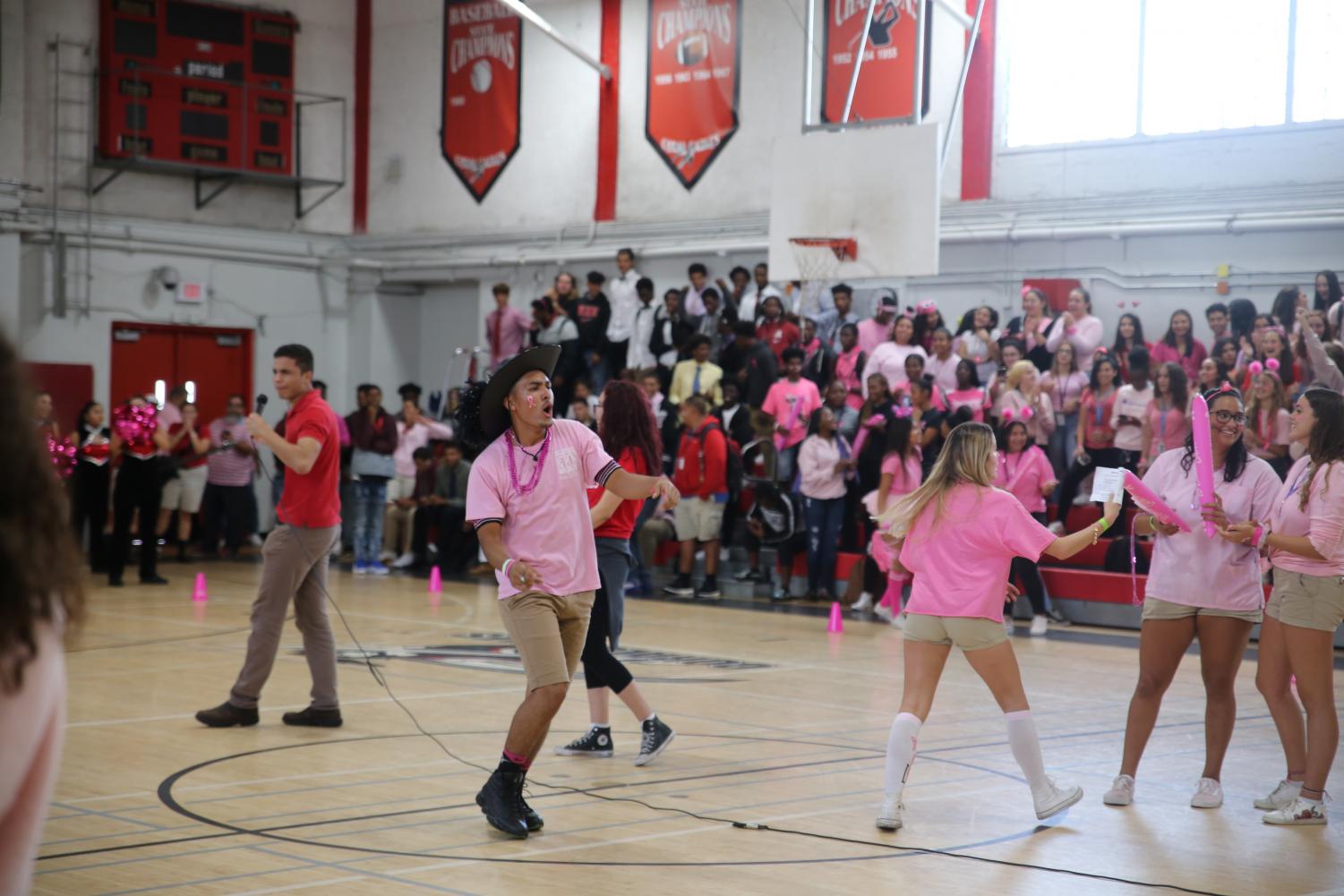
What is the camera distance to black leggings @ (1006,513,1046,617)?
49.0ft

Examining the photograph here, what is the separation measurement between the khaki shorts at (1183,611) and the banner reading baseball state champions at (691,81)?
54.2ft

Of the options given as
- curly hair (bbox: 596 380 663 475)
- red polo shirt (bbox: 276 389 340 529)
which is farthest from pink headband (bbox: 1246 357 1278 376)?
red polo shirt (bbox: 276 389 340 529)

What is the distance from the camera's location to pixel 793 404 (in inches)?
683

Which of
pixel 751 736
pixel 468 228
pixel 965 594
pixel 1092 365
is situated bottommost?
pixel 751 736

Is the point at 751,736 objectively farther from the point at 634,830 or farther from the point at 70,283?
the point at 70,283

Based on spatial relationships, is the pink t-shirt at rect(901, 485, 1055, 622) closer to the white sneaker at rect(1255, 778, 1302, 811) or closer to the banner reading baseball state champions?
the white sneaker at rect(1255, 778, 1302, 811)

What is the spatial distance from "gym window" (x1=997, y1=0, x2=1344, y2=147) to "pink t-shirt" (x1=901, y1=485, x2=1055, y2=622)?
1286cm

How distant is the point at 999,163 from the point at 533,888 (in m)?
16.1

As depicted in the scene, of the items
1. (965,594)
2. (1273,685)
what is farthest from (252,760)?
(1273,685)

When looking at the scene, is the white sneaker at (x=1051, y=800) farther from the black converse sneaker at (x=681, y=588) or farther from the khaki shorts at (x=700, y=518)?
the black converse sneaker at (x=681, y=588)

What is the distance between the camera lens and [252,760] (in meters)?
7.77

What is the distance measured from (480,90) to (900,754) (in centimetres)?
2083

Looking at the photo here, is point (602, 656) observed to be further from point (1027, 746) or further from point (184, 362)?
point (184, 362)

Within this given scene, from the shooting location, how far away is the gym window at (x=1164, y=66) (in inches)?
680
